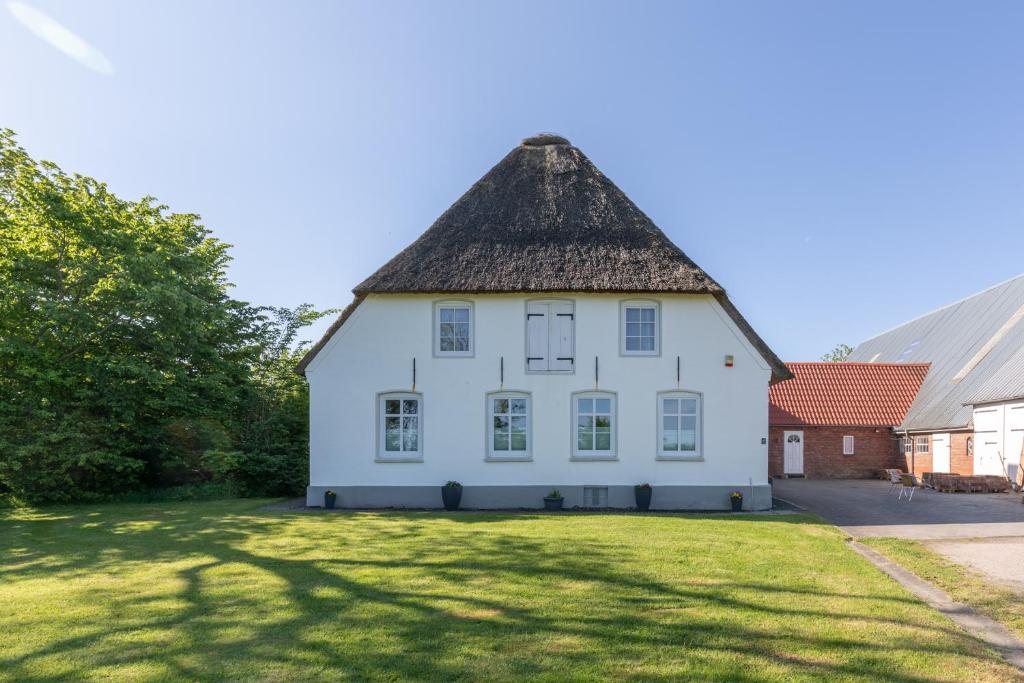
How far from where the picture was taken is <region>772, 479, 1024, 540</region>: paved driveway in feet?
40.7

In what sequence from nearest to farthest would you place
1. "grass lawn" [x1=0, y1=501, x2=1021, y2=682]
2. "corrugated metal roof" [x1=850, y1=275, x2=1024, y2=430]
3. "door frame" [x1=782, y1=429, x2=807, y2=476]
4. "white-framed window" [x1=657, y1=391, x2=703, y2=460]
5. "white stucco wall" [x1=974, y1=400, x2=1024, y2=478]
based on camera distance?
"grass lawn" [x1=0, y1=501, x2=1021, y2=682]
"white-framed window" [x1=657, y1=391, x2=703, y2=460]
"white stucco wall" [x1=974, y1=400, x2=1024, y2=478]
"corrugated metal roof" [x1=850, y1=275, x2=1024, y2=430]
"door frame" [x1=782, y1=429, x2=807, y2=476]

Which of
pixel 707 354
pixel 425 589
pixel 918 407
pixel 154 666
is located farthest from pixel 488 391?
pixel 918 407

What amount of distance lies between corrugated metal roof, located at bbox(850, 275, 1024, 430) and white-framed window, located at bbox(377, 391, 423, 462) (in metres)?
18.8

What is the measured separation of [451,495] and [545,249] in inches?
252

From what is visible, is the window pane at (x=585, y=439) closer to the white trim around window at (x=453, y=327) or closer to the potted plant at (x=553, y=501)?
the potted plant at (x=553, y=501)

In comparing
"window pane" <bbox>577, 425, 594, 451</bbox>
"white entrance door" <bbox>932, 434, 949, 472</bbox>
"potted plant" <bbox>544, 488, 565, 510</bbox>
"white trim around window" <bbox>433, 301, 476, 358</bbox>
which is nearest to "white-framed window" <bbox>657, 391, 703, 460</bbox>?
"window pane" <bbox>577, 425, 594, 451</bbox>

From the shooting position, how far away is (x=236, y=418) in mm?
19969

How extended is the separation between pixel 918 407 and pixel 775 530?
19567mm

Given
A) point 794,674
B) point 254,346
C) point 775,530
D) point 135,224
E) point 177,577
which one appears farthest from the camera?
point 254,346

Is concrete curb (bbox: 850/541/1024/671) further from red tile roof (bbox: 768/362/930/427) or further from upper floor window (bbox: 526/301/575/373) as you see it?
red tile roof (bbox: 768/362/930/427)

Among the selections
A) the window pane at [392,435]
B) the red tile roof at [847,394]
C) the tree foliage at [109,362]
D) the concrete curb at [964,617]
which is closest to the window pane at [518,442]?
the window pane at [392,435]

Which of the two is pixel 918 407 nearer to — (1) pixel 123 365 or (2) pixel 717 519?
(2) pixel 717 519

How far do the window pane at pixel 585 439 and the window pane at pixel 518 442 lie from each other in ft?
4.36

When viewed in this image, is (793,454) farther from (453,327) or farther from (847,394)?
(453,327)
